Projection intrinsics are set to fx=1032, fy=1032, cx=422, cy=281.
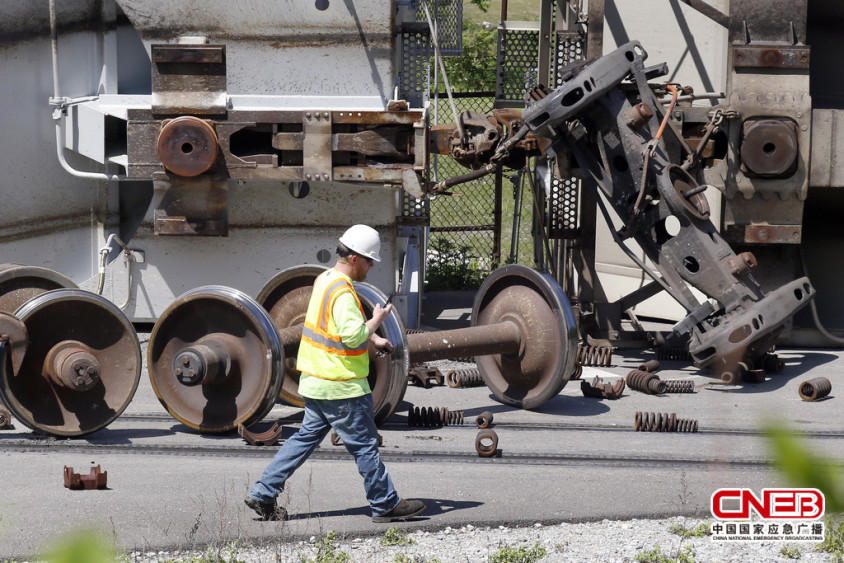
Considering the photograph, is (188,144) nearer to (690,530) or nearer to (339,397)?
(339,397)

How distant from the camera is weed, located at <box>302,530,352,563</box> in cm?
442

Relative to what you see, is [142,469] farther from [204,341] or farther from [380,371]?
[380,371]

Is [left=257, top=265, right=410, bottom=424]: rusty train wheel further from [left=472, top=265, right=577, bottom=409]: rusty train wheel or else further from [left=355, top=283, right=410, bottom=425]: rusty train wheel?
[left=472, top=265, right=577, bottom=409]: rusty train wheel

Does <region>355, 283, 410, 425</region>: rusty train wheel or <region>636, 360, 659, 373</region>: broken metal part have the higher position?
<region>355, 283, 410, 425</region>: rusty train wheel

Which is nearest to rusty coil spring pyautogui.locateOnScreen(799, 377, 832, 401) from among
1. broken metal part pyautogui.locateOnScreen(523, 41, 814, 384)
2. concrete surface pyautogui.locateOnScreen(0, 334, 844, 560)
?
concrete surface pyautogui.locateOnScreen(0, 334, 844, 560)

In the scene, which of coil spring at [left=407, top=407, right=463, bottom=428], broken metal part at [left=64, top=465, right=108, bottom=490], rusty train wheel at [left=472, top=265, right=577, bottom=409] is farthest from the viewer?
rusty train wheel at [left=472, top=265, right=577, bottom=409]

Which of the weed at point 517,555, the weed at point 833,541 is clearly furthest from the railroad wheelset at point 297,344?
the weed at point 833,541

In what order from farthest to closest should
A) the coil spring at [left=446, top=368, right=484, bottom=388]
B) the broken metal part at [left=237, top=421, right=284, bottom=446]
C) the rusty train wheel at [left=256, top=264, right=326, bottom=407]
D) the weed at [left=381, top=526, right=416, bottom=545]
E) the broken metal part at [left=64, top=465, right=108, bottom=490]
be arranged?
the coil spring at [left=446, top=368, right=484, bottom=388] → the rusty train wheel at [left=256, top=264, right=326, bottom=407] → the broken metal part at [left=237, top=421, right=284, bottom=446] → the broken metal part at [left=64, top=465, right=108, bottom=490] → the weed at [left=381, top=526, right=416, bottom=545]

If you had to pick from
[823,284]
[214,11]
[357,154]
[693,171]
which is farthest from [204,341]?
[823,284]

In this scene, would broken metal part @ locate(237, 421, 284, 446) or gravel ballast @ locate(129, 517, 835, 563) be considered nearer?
gravel ballast @ locate(129, 517, 835, 563)

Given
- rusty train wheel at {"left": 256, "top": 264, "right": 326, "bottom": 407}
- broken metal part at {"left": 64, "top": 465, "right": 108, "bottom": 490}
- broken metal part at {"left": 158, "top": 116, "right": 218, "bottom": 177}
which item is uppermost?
broken metal part at {"left": 158, "top": 116, "right": 218, "bottom": 177}

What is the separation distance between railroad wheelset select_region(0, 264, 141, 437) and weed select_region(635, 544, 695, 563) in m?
3.68

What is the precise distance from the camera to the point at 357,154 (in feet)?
29.0

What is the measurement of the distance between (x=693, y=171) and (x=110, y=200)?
5402 mm
